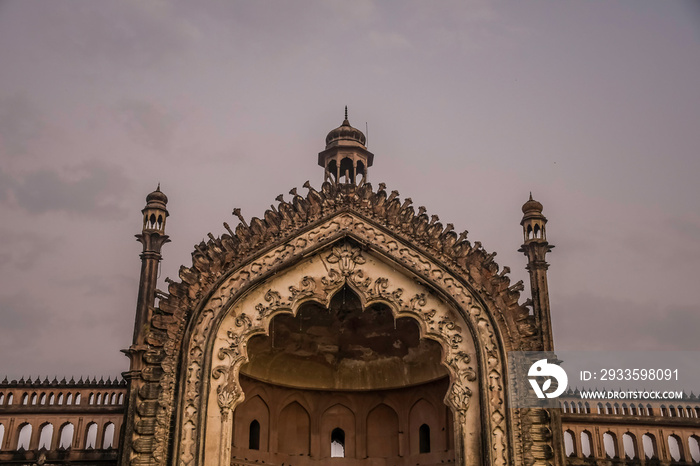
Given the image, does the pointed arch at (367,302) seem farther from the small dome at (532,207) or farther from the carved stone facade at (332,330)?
the small dome at (532,207)

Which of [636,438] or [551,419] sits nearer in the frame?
[551,419]

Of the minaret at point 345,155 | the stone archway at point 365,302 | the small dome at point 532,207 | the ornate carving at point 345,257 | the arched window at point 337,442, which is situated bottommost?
the arched window at point 337,442

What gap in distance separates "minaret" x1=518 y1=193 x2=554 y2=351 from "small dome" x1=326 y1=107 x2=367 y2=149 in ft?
18.4

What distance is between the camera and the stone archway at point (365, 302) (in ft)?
56.3

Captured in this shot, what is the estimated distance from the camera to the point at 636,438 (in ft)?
62.4

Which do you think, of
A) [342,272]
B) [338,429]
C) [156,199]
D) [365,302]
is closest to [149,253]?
[156,199]

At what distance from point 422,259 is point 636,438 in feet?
22.4

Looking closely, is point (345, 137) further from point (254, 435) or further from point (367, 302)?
point (254, 435)

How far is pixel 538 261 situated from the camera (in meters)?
18.9

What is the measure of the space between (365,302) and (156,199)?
577cm

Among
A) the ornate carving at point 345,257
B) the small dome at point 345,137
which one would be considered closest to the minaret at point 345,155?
the small dome at point 345,137

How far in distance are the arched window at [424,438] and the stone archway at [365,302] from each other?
4.88 meters

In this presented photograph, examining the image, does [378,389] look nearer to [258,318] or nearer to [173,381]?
[258,318]

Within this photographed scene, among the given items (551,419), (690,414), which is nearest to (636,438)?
(690,414)
